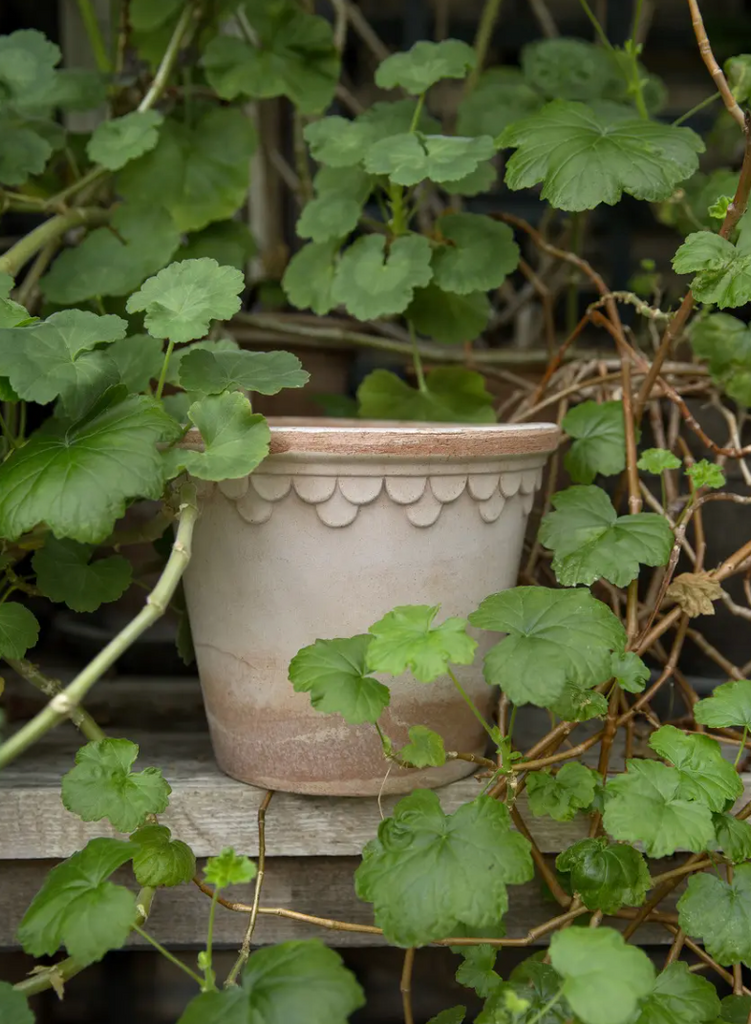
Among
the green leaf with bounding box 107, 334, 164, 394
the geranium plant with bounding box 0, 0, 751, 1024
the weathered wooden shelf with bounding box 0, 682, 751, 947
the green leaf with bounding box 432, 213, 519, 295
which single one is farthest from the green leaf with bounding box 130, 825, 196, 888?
the green leaf with bounding box 432, 213, 519, 295

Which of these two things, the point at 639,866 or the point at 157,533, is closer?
the point at 639,866

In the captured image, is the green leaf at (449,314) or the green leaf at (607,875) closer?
the green leaf at (607,875)

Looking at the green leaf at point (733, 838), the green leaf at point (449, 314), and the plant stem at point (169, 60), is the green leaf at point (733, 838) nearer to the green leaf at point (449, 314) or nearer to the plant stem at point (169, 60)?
the green leaf at point (449, 314)

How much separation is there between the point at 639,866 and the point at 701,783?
107 mm

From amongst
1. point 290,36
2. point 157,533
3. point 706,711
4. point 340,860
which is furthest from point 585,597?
point 290,36

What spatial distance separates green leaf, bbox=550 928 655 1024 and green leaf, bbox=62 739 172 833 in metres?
0.36

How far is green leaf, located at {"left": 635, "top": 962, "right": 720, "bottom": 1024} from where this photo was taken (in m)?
0.76

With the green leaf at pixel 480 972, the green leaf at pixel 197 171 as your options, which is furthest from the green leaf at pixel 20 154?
the green leaf at pixel 480 972

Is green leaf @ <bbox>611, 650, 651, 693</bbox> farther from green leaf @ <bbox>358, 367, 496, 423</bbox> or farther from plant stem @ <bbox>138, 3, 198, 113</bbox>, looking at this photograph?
plant stem @ <bbox>138, 3, 198, 113</bbox>

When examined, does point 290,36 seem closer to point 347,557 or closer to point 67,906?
point 347,557

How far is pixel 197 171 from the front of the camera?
1320 mm

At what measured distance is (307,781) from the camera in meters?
0.98

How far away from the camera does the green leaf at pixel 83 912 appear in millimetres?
711

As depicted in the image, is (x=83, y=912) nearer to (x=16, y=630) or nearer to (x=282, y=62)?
(x=16, y=630)
